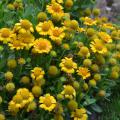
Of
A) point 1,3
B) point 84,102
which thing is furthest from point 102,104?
point 1,3

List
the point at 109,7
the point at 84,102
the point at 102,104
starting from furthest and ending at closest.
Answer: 1. the point at 109,7
2. the point at 102,104
3. the point at 84,102

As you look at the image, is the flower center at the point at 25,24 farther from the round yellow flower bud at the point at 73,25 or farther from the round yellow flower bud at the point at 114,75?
the round yellow flower bud at the point at 114,75

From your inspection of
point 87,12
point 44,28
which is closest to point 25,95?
point 44,28

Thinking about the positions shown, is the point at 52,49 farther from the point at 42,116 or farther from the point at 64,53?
the point at 42,116

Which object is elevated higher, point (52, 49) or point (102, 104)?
point (52, 49)

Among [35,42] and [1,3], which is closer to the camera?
[35,42]

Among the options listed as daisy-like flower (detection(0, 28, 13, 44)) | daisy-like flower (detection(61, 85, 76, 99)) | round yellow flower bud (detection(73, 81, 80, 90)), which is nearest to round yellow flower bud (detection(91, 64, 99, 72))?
round yellow flower bud (detection(73, 81, 80, 90))

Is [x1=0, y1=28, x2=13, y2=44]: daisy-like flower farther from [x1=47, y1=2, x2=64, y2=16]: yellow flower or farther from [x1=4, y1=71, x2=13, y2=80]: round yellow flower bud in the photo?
[x1=47, y1=2, x2=64, y2=16]: yellow flower
